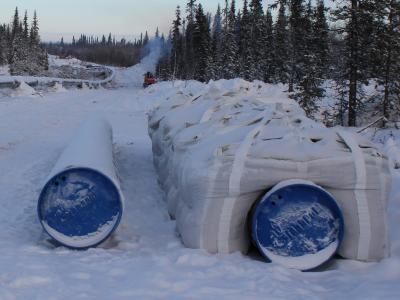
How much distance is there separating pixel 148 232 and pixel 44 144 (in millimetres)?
7005

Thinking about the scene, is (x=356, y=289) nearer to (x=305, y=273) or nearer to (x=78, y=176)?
(x=305, y=273)

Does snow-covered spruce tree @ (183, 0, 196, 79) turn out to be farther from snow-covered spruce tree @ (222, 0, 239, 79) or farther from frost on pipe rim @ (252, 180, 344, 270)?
frost on pipe rim @ (252, 180, 344, 270)

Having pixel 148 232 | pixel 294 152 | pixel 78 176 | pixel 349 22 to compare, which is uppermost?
pixel 349 22

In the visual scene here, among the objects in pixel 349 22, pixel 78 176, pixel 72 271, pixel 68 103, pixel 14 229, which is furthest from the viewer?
pixel 68 103

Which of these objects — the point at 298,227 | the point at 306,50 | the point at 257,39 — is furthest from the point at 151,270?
the point at 257,39

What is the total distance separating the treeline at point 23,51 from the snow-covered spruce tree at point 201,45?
87.6 feet

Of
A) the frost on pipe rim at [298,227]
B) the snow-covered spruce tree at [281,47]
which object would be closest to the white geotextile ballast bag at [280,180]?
the frost on pipe rim at [298,227]

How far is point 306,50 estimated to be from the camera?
33.5m

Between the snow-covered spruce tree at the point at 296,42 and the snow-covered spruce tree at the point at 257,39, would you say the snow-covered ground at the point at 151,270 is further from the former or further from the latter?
the snow-covered spruce tree at the point at 257,39

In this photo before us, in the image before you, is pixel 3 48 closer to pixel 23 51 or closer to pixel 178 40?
pixel 23 51

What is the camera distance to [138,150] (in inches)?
459

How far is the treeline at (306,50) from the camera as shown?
2212 cm

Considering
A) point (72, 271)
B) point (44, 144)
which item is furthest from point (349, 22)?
point (72, 271)

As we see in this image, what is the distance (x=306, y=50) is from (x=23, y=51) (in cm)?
5762
